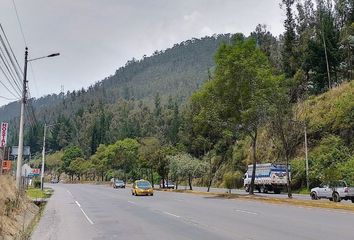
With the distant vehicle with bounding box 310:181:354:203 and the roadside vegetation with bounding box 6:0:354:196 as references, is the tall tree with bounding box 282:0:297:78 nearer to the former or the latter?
the roadside vegetation with bounding box 6:0:354:196

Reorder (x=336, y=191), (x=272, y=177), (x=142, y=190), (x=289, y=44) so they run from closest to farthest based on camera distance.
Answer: (x=336, y=191)
(x=142, y=190)
(x=272, y=177)
(x=289, y=44)

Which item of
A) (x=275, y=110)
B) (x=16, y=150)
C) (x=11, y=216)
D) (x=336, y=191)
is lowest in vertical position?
(x=11, y=216)

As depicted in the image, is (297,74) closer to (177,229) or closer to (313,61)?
(313,61)

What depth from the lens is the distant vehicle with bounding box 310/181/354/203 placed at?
105 feet

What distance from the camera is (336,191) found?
107 feet

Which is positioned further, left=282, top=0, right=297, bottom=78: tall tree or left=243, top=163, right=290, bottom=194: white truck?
left=282, top=0, right=297, bottom=78: tall tree

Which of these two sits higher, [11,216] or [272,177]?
[272,177]

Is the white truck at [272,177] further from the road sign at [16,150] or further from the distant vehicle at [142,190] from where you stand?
the road sign at [16,150]

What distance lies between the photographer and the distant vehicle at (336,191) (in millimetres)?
31956

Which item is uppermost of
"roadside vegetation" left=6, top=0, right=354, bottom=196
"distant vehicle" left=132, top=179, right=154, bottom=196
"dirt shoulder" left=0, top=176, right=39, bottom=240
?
"roadside vegetation" left=6, top=0, right=354, bottom=196

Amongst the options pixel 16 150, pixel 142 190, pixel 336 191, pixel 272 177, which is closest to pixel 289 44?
pixel 272 177

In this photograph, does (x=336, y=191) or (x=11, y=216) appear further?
(x=336, y=191)

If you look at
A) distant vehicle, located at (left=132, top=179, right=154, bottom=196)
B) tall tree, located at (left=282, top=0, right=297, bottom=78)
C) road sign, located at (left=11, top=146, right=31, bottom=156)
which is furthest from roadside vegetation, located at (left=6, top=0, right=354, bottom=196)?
road sign, located at (left=11, top=146, right=31, bottom=156)

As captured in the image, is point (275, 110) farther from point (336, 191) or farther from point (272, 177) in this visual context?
point (272, 177)
